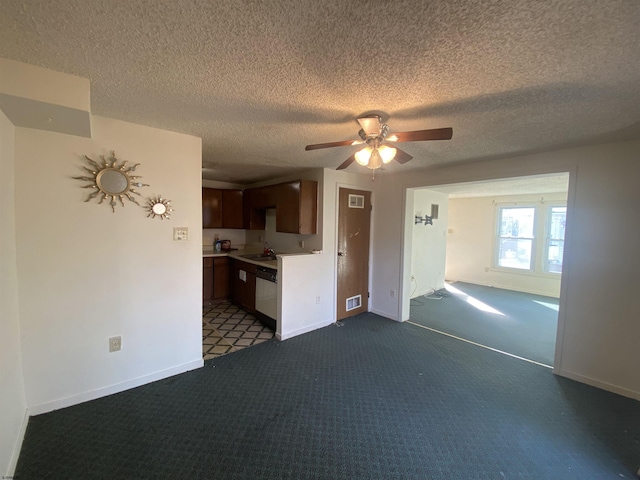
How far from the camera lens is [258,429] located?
1.88m

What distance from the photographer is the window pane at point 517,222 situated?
6.04 meters

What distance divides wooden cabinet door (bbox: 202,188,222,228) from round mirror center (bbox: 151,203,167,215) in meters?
2.45

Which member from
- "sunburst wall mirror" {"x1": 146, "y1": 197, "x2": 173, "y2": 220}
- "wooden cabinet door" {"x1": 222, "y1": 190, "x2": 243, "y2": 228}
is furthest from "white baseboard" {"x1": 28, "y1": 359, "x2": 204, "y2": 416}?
"wooden cabinet door" {"x1": 222, "y1": 190, "x2": 243, "y2": 228}

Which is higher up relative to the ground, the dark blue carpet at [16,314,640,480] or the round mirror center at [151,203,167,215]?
the round mirror center at [151,203,167,215]

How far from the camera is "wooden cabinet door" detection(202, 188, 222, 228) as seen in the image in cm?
471

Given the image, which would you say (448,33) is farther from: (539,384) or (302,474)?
(539,384)

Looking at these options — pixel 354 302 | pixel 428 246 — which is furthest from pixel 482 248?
pixel 354 302

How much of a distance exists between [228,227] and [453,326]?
412 centimetres

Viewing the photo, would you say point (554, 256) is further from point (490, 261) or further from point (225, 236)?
point (225, 236)

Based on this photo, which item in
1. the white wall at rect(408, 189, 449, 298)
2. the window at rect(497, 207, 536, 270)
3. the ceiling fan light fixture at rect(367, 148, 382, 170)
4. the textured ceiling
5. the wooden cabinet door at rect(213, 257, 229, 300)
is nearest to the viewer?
the textured ceiling

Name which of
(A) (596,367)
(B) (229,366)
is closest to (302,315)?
(B) (229,366)

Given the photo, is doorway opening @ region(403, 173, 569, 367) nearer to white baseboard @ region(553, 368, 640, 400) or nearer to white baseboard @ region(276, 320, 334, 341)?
white baseboard @ region(553, 368, 640, 400)

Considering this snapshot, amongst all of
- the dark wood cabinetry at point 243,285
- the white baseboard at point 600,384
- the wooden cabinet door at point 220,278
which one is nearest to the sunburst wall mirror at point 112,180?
the dark wood cabinetry at point 243,285

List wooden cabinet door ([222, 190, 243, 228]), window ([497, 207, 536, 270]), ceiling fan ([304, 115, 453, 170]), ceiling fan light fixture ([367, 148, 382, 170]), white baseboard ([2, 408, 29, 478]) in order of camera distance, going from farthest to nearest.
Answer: window ([497, 207, 536, 270]), wooden cabinet door ([222, 190, 243, 228]), ceiling fan light fixture ([367, 148, 382, 170]), ceiling fan ([304, 115, 453, 170]), white baseboard ([2, 408, 29, 478])
